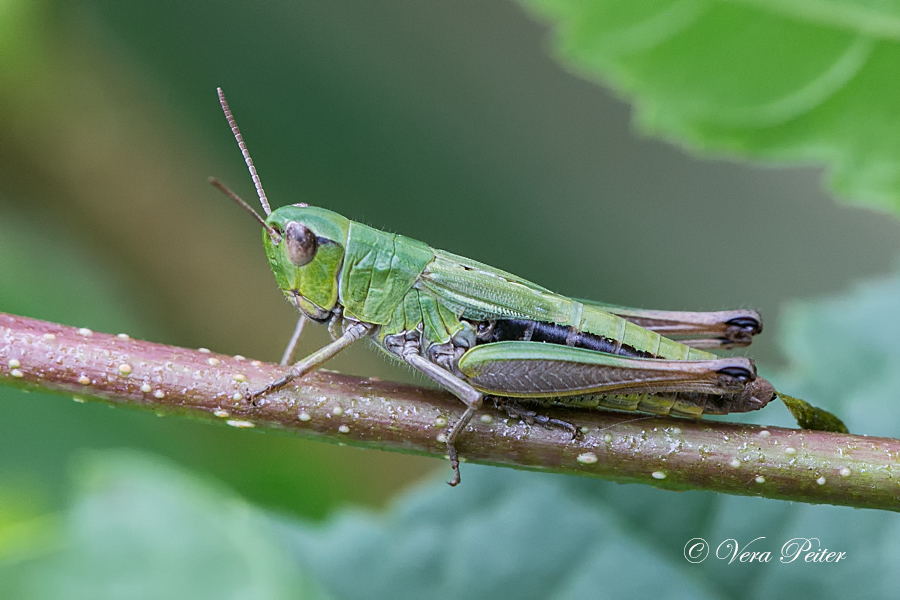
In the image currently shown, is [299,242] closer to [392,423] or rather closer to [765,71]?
[392,423]

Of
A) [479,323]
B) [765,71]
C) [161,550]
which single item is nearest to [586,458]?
[479,323]

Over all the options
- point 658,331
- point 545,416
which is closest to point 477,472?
point 545,416

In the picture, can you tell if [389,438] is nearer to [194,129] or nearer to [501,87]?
[501,87]

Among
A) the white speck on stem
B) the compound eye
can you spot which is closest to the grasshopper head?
the compound eye

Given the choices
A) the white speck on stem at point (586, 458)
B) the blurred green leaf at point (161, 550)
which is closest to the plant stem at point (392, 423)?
the white speck on stem at point (586, 458)

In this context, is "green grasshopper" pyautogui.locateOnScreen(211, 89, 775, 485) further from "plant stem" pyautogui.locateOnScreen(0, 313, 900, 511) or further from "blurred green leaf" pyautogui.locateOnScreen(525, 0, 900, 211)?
"blurred green leaf" pyautogui.locateOnScreen(525, 0, 900, 211)

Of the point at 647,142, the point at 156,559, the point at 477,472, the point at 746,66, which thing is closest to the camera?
the point at 746,66

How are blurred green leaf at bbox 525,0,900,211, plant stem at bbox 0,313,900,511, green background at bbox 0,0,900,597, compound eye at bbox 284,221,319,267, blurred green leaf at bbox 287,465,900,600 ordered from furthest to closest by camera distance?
green background at bbox 0,0,900,597
compound eye at bbox 284,221,319,267
blurred green leaf at bbox 287,465,900,600
blurred green leaf at bbox 525,0,900,211
plant stem at bbox 0,313,900,511
